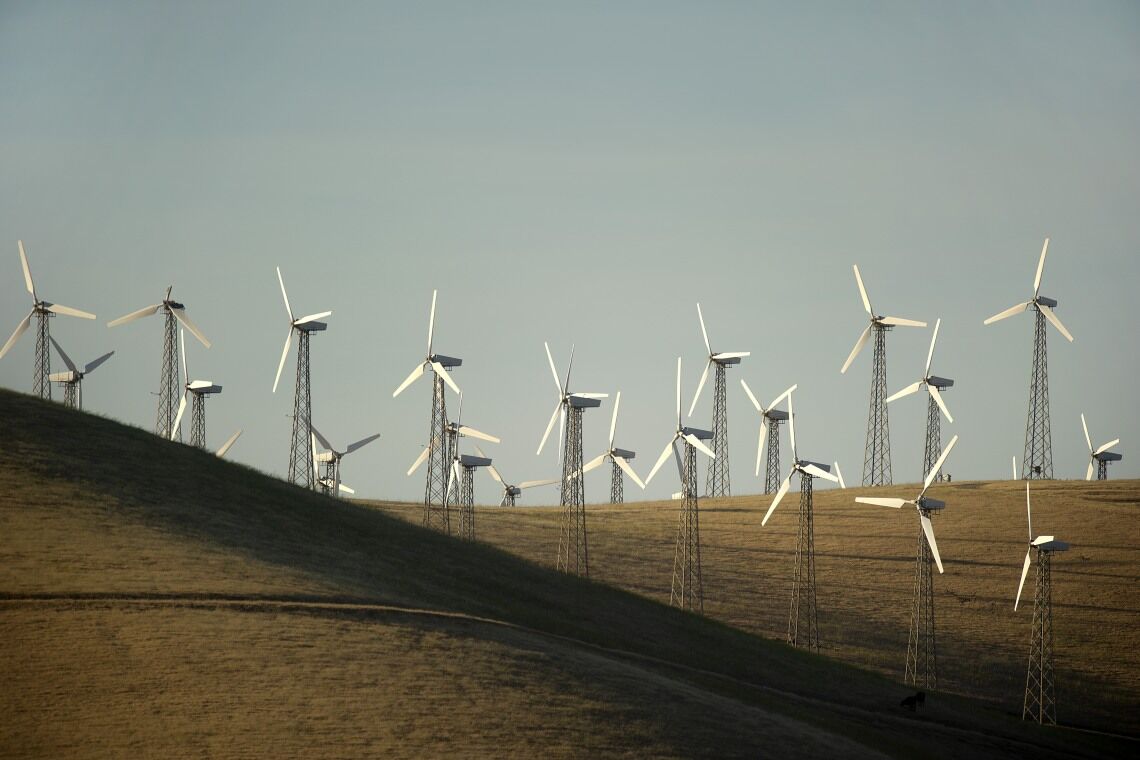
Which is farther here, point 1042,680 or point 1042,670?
point 1042,680

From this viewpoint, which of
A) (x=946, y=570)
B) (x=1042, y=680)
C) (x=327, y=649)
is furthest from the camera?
(x=946, y=570)

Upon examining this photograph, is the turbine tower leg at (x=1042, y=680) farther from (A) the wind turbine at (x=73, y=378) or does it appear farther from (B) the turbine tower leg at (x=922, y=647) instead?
(A) the wind turbine at (x=73, y=378)

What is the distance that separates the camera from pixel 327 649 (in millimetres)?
37219

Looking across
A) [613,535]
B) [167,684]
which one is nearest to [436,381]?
[613,535]

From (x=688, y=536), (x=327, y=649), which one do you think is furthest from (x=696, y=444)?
(x=327, y=649)

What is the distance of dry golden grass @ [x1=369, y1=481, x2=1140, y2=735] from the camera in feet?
214

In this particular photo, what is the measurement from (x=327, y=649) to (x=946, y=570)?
171ft

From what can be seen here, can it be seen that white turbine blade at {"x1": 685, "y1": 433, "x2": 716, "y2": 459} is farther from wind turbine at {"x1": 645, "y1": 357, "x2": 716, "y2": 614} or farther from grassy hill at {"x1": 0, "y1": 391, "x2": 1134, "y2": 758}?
grassy hill at {"x1": 0, "y1": 391, "x2": 1134, "y2": 758}

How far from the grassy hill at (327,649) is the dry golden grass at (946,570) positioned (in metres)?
6.63

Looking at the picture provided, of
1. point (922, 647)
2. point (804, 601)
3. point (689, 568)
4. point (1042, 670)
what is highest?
point (689, 568)

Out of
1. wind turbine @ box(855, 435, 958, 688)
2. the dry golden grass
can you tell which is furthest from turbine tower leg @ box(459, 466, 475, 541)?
wind turbine @ box(855, 435, 958, 688)

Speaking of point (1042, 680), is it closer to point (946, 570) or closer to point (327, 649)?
point (946, 570)

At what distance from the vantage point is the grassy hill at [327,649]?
32.3 metres

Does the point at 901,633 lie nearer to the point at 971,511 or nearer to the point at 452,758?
the point at 971,511
